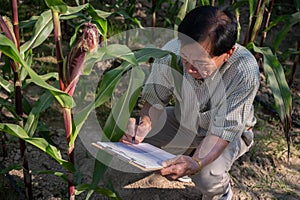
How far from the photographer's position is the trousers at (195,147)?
2.23 metres

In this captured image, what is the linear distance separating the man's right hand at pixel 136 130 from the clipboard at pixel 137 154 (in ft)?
0.18

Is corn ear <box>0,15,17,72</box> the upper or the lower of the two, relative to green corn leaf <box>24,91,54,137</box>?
upper

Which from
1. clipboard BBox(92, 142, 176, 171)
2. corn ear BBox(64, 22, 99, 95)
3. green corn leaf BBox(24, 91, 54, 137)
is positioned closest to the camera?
corn ear BBox(64, 22, 99, 95)

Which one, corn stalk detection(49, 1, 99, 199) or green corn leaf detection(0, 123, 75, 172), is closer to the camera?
corn stalk detection(49, 1, 99, 199)

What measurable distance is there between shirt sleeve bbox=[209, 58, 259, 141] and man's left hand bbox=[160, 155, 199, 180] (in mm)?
193

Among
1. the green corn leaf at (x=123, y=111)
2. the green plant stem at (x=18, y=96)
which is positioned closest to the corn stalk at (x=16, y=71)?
the green plant stem at (x=18, y=96)

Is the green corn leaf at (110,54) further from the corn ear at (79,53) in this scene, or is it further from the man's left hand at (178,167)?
the man's left hand at (178,167)

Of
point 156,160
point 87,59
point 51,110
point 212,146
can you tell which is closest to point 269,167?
point 212,146

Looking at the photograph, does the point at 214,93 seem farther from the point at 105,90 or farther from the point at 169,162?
the point at 105,90

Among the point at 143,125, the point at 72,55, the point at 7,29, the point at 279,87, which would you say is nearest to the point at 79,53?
the point at 72,55

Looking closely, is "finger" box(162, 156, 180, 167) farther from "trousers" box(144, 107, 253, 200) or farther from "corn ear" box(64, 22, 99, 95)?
"corn ear" box(64, 22, 99, 95)

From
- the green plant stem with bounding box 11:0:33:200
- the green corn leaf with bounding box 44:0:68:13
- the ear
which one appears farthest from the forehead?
the green plant stem with bounding box 11:0:33:200

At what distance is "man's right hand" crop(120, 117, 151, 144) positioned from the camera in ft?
7.18

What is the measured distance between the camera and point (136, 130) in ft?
7.30
